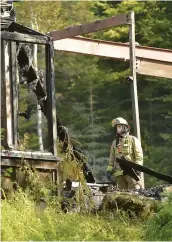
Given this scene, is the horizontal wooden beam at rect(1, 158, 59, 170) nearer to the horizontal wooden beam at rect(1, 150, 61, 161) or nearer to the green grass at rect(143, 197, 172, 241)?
the horizontal wooden beam at rect(1, 150, 61, 161)

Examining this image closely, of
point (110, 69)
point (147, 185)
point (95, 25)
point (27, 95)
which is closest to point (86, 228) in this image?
point (95, 25)

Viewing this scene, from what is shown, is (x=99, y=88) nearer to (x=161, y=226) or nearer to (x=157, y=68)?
(x=157, y=68)

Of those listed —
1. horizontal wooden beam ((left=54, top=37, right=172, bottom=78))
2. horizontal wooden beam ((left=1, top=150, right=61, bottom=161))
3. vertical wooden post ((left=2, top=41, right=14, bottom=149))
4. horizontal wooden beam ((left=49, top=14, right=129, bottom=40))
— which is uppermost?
horizontal wooden beam ((left=49, top=14, right=129, bottom=40))

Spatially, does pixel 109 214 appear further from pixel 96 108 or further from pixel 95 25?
pixel 96 108

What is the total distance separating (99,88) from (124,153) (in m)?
29.3

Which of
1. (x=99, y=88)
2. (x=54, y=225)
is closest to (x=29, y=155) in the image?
(x=54, y=225)

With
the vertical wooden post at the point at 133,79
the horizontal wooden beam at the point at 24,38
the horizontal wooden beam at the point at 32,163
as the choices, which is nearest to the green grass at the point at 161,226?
the horizontal wooden beam at the point at 32,163

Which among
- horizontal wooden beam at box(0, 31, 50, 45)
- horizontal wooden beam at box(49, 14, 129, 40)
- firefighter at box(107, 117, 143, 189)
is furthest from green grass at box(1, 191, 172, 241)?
horizontal wooden beam at box(49, 14, 129, 40)

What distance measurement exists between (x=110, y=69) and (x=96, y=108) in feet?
14.1

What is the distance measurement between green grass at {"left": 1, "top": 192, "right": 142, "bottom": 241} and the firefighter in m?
3.24

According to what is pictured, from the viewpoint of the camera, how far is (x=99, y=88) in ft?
143

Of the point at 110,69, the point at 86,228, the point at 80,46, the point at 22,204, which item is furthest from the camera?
the point at 110,69

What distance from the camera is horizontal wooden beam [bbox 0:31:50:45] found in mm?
12117

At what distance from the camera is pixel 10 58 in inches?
510
